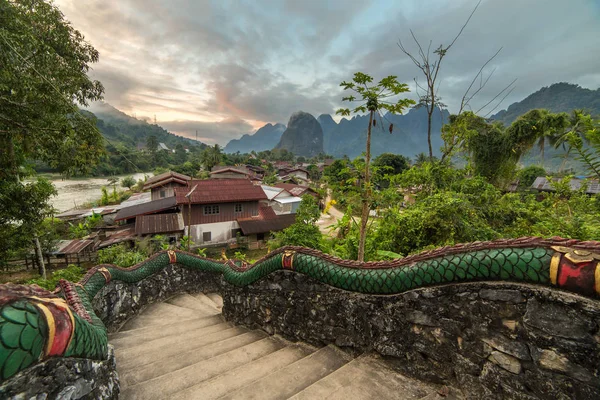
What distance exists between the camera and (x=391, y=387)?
7.47ft

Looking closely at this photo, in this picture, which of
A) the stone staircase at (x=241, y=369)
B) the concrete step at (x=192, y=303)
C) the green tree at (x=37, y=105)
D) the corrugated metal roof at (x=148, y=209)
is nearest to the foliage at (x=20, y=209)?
the green tree at (x=37, y=105)

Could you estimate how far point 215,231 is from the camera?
17.5m

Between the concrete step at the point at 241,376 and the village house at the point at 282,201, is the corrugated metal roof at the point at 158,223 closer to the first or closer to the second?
the village house at the point at 282,201

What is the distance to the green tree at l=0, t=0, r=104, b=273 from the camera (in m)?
5.03

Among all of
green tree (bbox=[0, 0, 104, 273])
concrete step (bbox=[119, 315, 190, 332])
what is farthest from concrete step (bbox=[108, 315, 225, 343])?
green tree (bbox=[0, 0, 104, 273])

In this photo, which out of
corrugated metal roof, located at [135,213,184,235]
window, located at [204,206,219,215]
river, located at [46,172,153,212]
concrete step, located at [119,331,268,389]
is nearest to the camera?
concrete step, located at [119,331,268,389]

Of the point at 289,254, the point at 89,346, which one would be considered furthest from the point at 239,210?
the point at 89,346

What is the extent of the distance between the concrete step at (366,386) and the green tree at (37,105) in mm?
7099

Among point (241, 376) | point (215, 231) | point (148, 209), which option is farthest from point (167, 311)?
point (148, 209)

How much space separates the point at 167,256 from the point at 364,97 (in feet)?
18.9

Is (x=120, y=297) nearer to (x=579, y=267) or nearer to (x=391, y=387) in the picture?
(x=391, y=387)

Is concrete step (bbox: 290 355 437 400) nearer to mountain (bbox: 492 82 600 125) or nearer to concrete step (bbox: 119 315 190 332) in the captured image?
Result: concrete step (bbox: 119 315 190 332)

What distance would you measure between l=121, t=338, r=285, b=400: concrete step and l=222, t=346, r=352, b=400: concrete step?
1.98 ft

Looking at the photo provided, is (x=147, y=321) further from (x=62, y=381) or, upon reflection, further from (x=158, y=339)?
(x=62, y=381)
